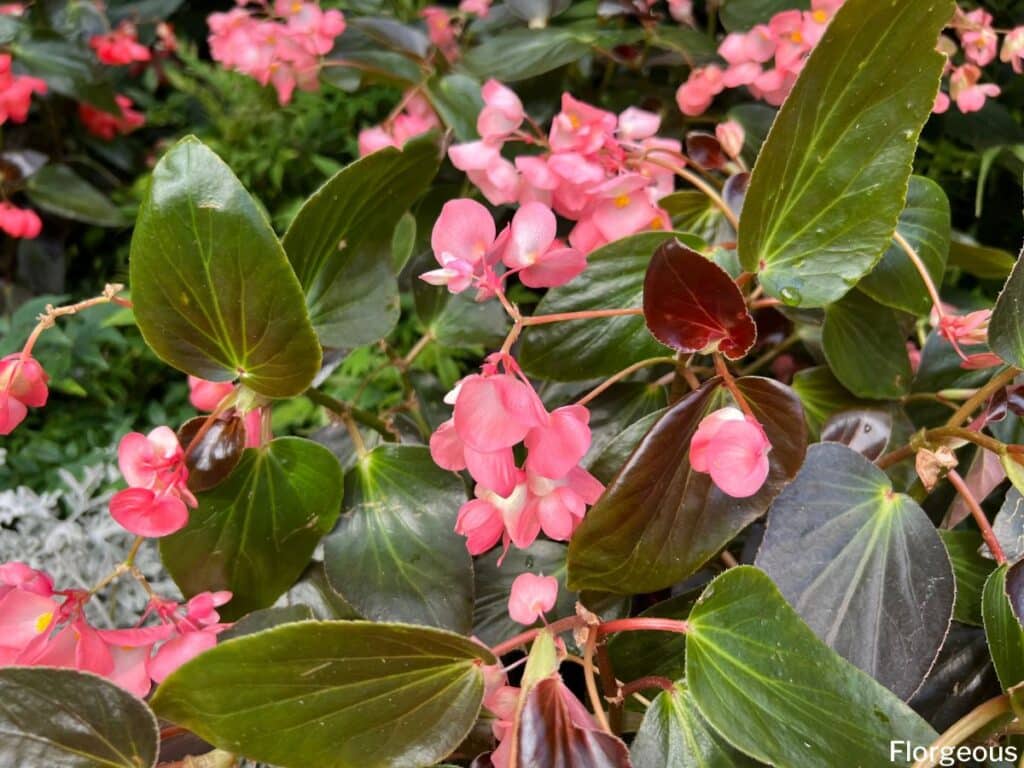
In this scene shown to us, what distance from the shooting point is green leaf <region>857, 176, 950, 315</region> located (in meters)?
0.55

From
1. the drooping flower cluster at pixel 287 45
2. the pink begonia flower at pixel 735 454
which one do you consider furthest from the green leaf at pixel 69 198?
the pink begonia flower at pixel 735 454

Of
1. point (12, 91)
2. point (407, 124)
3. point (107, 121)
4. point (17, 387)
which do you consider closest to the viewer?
point (17, 387)

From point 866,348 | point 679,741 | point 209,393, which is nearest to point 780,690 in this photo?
point 679,741

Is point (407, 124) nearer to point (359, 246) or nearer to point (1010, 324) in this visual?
point (359, 246)

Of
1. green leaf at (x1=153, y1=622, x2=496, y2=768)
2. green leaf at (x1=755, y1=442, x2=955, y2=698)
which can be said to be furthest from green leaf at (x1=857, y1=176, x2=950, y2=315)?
green leaf at (x1=153, y1=622, x2=496, y2=768)

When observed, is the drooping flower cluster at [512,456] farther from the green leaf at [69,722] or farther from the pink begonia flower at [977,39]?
the pink begonia flower at [977,39]

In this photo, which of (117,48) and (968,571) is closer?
(968,571)

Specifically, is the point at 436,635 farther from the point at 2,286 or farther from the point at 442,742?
the point at 2,286

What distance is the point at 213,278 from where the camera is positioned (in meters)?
0.43

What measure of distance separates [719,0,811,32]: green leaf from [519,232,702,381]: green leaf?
352 millimetres

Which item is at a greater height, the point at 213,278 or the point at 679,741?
the point at 213,278

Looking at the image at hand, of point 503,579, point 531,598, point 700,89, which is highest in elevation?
point 700,89

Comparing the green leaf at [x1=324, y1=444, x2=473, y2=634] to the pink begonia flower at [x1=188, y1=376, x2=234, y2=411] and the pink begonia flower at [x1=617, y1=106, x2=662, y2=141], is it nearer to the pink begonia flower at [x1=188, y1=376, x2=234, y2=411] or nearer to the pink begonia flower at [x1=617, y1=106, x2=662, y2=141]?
the pink begonia flower at [x1=188, y1=376, x2=234, y2=411]

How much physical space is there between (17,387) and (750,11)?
0.67 meters
